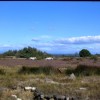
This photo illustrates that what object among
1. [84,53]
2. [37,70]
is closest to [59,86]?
[37,70]

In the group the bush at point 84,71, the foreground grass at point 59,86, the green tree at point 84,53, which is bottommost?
the foreground grass at point 59,86

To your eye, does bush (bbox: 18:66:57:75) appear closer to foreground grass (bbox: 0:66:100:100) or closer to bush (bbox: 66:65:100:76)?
bush (bbox: 66:65:100:76)

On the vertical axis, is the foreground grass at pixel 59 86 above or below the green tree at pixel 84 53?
below

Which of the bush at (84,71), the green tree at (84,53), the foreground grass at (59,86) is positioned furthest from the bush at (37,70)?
the green tree at (84,53)

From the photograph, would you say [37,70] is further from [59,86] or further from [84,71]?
[59,86]

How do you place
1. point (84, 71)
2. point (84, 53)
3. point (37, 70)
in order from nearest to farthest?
point (84, 71)
point (37, 70)
point (84, 53)

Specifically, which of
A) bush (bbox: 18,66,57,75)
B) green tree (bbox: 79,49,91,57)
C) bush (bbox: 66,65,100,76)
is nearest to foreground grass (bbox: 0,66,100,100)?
bush (bbox: 66,65,100,76)

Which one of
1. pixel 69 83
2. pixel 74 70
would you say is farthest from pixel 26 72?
pixel 69 83

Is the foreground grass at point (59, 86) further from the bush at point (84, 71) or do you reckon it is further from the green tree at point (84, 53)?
the green tree at point (84, 53)

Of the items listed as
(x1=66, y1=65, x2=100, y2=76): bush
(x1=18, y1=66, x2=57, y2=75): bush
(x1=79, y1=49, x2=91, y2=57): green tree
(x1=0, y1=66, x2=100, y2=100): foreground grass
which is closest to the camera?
(x1=0, y1=66, x2=100, y2=100): foreground grass

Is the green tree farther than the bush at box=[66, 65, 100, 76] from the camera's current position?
Yes

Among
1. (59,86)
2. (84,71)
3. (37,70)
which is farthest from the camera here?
(37,70)

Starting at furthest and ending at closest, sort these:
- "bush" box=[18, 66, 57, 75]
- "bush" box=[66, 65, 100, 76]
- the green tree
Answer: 1. the green tree
2. "bush" box=[18, 66, 57, 75]
3. "bush" box=[66, 65, 100, 76]

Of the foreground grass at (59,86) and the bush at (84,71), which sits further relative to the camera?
the bush at (84,71)
